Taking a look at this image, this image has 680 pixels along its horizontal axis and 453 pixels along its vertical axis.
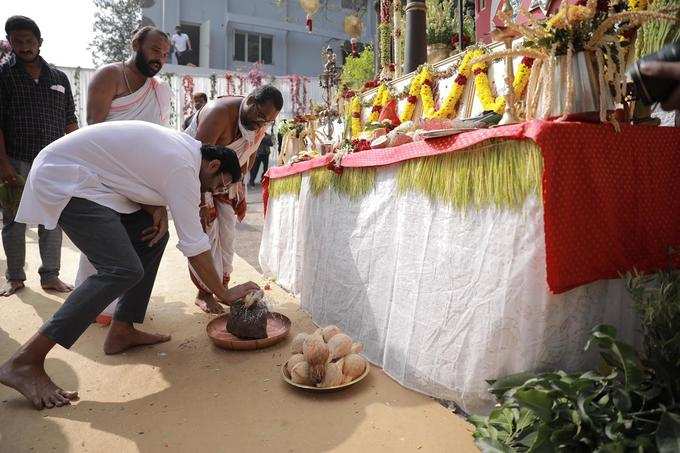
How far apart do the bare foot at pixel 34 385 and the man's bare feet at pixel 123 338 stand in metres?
0.48

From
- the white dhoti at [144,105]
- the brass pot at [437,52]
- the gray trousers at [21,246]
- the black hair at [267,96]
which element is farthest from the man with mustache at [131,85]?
the brass pot at [437,52]

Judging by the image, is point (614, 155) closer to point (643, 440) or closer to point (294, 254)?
point (643, 440)

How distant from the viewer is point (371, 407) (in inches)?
72.3

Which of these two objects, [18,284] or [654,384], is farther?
[18,284]

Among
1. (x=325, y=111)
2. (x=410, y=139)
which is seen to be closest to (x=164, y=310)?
(x=410, y=139)

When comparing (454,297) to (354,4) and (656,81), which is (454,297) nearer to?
(656,81)

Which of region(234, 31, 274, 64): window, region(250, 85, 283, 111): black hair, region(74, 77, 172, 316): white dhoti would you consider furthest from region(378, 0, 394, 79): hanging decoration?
region(234, 31, 274, 64): window

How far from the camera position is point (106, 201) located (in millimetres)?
2105

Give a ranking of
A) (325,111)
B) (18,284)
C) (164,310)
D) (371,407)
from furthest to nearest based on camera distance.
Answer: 1. (325,111)
2. (18,284)
3. (164,310)
4. (371,407)

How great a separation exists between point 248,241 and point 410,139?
147 inches

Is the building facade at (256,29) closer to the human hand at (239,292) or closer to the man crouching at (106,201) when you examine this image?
the man crouching at (106,201)

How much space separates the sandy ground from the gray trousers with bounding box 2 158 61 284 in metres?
1.00

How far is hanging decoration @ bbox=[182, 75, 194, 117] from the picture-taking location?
10008 millimetres

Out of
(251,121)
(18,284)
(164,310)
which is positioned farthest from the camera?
(18,284)
